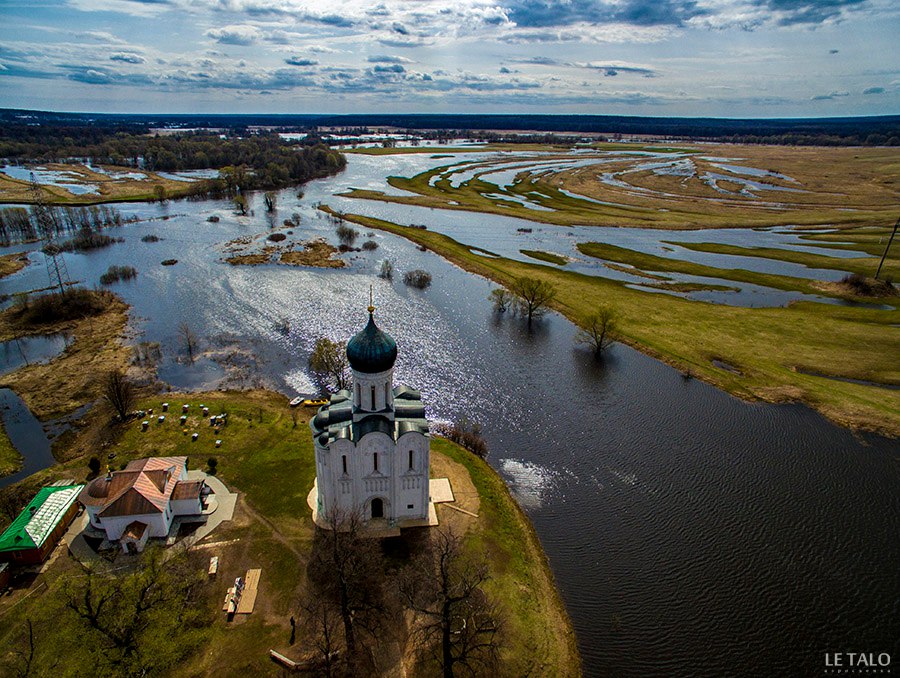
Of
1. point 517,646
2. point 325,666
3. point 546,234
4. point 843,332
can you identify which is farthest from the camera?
point 546,234

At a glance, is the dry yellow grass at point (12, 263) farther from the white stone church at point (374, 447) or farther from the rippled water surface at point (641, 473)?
the white stone church at point (374, 447)

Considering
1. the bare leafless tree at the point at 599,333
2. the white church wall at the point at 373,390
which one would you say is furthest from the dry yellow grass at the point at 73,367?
the bare leafless tree at the point at 599,333

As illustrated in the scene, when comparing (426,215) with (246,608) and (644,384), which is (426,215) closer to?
(644,384)

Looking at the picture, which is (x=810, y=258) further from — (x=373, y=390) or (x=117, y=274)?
(x=117, y=274)

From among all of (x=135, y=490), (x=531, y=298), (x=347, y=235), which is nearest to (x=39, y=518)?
(x=135, y=490)

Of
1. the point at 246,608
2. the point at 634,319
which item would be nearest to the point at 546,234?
the point at 634,319

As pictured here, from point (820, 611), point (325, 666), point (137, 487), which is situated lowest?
point (820, 611)
